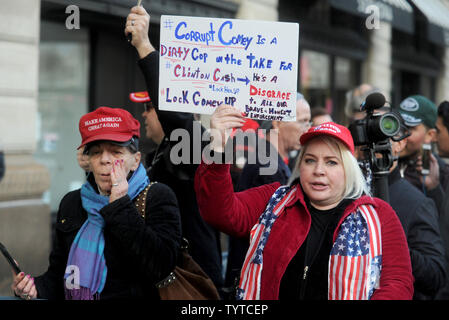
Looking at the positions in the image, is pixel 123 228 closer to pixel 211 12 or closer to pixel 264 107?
pixel 264 107

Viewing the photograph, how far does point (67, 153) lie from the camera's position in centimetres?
685

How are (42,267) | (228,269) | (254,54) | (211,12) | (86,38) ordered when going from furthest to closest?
(211,12)
(86,38)
(42,267)
(228,269)
(254,54)

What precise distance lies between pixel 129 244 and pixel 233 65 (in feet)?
3.06

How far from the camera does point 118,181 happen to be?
97.2 inches

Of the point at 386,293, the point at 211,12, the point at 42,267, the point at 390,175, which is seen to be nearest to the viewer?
the point at 386,293

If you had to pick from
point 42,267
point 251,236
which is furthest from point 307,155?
point 42,267

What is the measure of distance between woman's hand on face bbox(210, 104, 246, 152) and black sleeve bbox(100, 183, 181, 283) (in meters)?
0.44

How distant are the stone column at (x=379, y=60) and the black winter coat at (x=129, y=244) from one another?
31.9 feet

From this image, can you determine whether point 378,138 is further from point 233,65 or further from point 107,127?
point 107,127

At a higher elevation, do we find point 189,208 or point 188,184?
point 188,184

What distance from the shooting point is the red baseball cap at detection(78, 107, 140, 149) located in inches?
100

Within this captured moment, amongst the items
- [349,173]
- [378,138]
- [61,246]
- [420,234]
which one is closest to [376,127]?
[378,138]

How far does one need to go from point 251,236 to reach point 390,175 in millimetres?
1132

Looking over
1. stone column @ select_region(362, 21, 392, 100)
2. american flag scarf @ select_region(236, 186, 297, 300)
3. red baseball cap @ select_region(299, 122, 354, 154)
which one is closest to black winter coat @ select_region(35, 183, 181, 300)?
american flag scarf @ select_region(236, 186, 297, 300)
